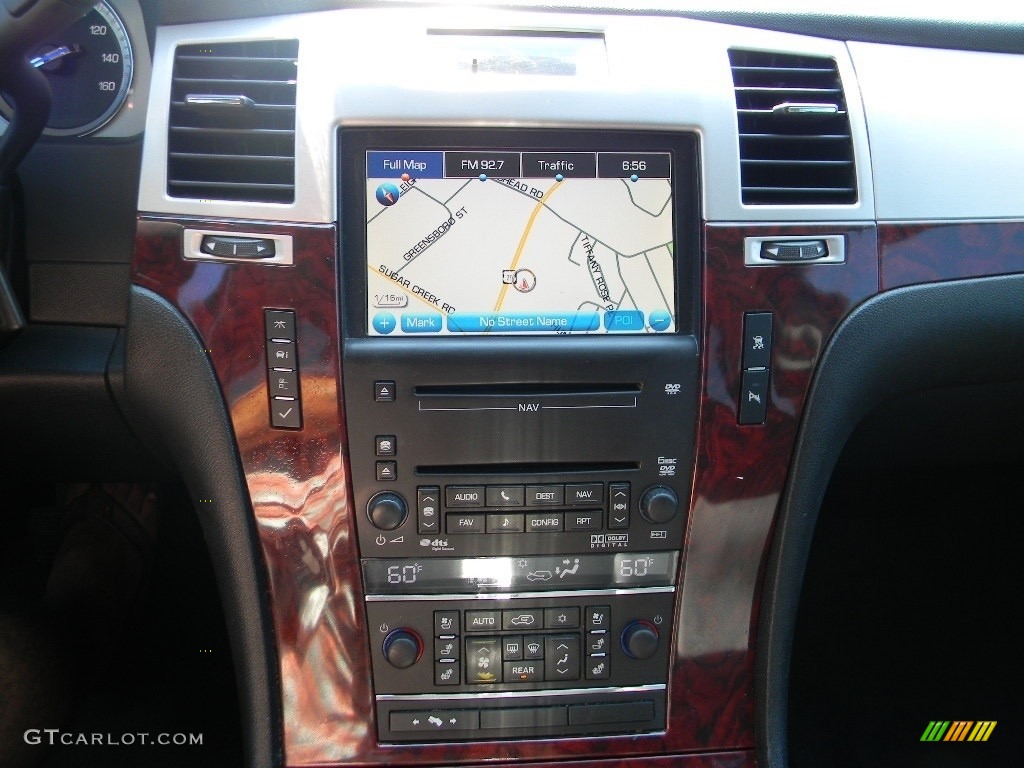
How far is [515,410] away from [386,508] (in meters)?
0.24

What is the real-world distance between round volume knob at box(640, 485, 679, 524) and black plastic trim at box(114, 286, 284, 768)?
0.61 m

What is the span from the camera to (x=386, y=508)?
1.33m

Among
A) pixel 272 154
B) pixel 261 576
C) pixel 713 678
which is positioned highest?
pixel 272 154

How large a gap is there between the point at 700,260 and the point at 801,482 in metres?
0.41

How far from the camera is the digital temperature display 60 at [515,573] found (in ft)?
4.49

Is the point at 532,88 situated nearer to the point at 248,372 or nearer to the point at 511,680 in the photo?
the point at 248,372

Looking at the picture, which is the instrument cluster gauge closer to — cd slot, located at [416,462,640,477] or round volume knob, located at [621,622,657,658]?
cd slot, located at [416,462,640,477]

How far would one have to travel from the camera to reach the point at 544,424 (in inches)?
52.1

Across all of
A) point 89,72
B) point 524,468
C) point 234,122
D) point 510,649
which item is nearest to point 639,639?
point 510,649

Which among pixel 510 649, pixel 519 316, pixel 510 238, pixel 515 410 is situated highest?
pixel 510 238

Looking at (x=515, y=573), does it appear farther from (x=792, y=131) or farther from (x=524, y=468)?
(x=792, y=131)

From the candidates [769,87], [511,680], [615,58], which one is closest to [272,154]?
[615,58]

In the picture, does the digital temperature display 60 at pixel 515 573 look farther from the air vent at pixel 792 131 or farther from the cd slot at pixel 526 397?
the air vent at pixel 792 131

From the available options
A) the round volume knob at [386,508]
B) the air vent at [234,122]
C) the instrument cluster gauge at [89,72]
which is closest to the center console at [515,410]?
the round volume knob at [386,508]
